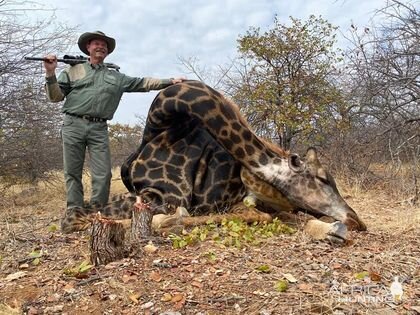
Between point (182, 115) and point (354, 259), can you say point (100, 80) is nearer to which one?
point (182, 115)

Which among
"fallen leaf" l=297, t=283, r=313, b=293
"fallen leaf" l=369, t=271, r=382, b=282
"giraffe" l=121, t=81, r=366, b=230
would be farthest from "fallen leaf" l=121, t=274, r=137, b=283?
"giraffe" l=121, t=81, r=366, b=230

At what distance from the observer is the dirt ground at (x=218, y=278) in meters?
2.77

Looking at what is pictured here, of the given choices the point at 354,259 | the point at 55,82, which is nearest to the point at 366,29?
the point at 55,82

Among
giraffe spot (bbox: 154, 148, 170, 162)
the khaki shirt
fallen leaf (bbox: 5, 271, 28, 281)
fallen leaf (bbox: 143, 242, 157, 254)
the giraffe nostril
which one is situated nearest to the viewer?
fallen leaf (bbox: 5, 271, 28, 281)

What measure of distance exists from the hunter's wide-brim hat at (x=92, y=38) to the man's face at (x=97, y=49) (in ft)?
0.16

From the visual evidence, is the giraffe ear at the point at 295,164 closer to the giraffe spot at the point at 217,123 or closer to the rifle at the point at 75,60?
the giraffe spot at the point at 217,123

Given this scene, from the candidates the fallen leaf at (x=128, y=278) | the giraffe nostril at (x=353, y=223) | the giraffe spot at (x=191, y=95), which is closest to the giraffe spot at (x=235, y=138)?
the giraffe spot at (x=191, y=95)

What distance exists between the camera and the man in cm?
568

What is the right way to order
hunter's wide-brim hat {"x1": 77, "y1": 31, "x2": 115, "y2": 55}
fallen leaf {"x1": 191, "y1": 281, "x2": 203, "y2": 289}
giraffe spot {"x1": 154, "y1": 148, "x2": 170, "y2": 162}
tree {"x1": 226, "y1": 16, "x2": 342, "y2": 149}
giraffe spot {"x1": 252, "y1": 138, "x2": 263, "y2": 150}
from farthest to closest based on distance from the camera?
tree {"x1": 226, "y1": 16, "x2": 342, "y2": 149} < hunter's wide-brim hat {"x1": 77, "y1": 31, "x2": 115, "y2": 55} < giraffe spot {"x1": 154, "y1": 148, "x2": 170, "y2": 162} < giraffe spot {"x1": 252, "y1": 138, "x2": 263, "y2": 150} < fallen leaf {"x1": 191, "y1": 281, "x2": 203, "y2": 289}

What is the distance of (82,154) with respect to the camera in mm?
5926

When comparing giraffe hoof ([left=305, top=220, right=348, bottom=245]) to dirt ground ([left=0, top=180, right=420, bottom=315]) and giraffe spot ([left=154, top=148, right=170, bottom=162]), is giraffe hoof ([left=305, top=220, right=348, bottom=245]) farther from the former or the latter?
giraffe spot ([left=154, top=148, right=170, bottom=162])

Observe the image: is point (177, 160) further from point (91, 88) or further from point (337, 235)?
point (337, 235)

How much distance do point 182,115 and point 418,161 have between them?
5.64 metres

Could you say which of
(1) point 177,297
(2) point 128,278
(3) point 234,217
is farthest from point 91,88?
(1) point 177,297
